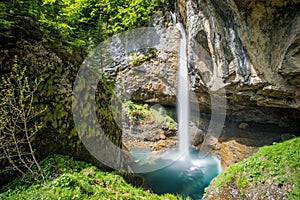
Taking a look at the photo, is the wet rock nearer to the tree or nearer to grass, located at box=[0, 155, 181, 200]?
grass, located at box=[0, 155, 181, 200]

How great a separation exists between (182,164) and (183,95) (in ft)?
13.0

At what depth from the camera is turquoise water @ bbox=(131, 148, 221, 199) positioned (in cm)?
647

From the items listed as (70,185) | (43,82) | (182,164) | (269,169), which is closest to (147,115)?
(182,164)

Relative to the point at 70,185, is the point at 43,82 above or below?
above

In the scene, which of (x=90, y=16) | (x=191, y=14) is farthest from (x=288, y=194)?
(x=90, y=16)

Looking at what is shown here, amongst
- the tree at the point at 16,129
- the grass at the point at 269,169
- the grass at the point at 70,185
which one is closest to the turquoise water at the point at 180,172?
the grass at the point at 269,169

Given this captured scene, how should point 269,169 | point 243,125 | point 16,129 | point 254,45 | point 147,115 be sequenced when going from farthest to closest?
point 147,115 < point 243,125 < point 254,45 < point 269,169 < point 16,129

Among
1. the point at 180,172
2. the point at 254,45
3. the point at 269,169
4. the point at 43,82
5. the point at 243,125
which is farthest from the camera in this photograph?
the point at 243,125

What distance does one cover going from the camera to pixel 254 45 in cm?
614

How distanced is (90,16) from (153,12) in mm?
3969

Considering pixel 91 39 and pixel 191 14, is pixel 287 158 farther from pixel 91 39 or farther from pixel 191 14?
pixel 91 39

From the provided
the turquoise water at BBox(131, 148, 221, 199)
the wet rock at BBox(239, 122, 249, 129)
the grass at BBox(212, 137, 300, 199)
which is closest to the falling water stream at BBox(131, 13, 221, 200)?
the turquoise water at BBox(131, 148, 221, 199)

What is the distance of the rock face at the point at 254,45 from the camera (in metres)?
5.50

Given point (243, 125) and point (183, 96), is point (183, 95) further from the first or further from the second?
point (243, 125)
